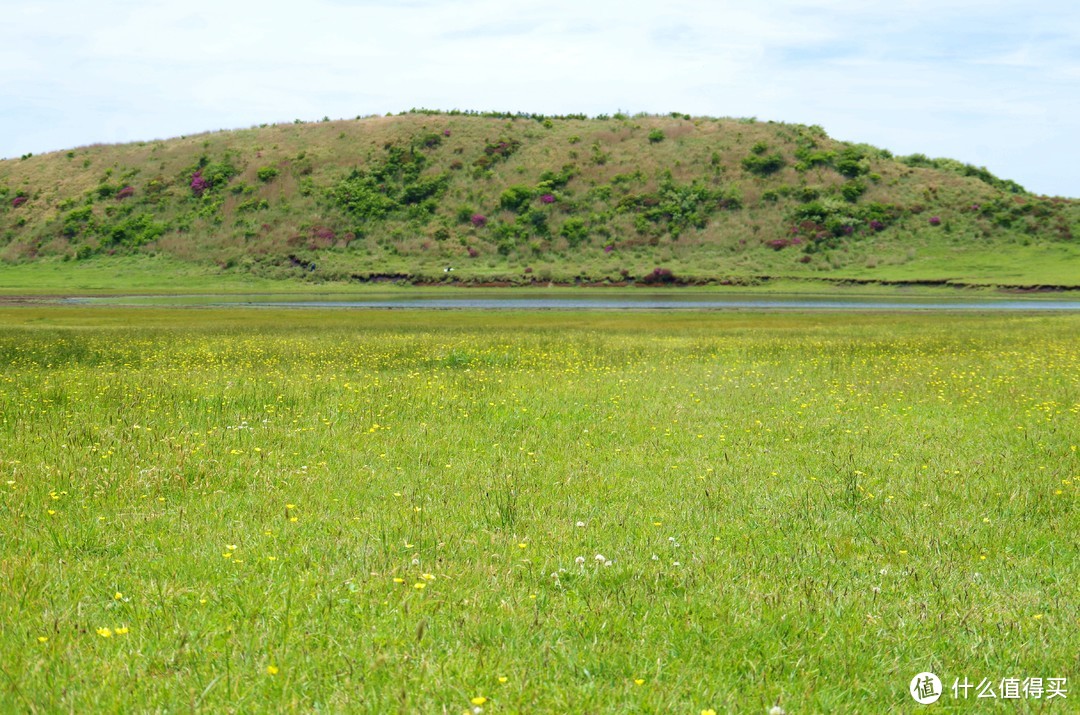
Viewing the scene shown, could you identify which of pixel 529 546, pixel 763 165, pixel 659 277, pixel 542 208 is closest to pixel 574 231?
pixel 542 208

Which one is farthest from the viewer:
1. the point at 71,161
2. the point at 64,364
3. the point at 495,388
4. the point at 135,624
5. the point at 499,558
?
the point at 71,161

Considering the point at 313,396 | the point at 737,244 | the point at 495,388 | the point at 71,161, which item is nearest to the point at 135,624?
the point at 313,396

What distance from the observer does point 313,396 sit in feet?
57.4

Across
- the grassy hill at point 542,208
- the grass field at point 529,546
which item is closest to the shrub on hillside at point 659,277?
the grassy hill at point 542,208

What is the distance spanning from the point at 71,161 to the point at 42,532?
158677 mm

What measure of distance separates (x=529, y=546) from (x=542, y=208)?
109m

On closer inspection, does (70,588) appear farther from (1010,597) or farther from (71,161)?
(71,161)

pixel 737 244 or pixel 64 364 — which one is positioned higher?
pixel 737 244

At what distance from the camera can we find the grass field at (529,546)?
18.1 feet

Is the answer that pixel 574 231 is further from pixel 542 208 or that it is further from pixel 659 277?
pixel 659 277

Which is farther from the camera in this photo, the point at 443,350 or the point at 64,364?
the point at 443,350

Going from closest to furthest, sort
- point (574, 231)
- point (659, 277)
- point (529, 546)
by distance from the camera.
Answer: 1. point (529, 546)
2. point (659, 277)
3. point (574, 231)

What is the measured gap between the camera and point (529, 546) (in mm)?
8109

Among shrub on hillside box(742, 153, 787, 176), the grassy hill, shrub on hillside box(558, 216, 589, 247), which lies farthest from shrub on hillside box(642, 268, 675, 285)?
shrub on hillside box(742, 153, 787, 176)
